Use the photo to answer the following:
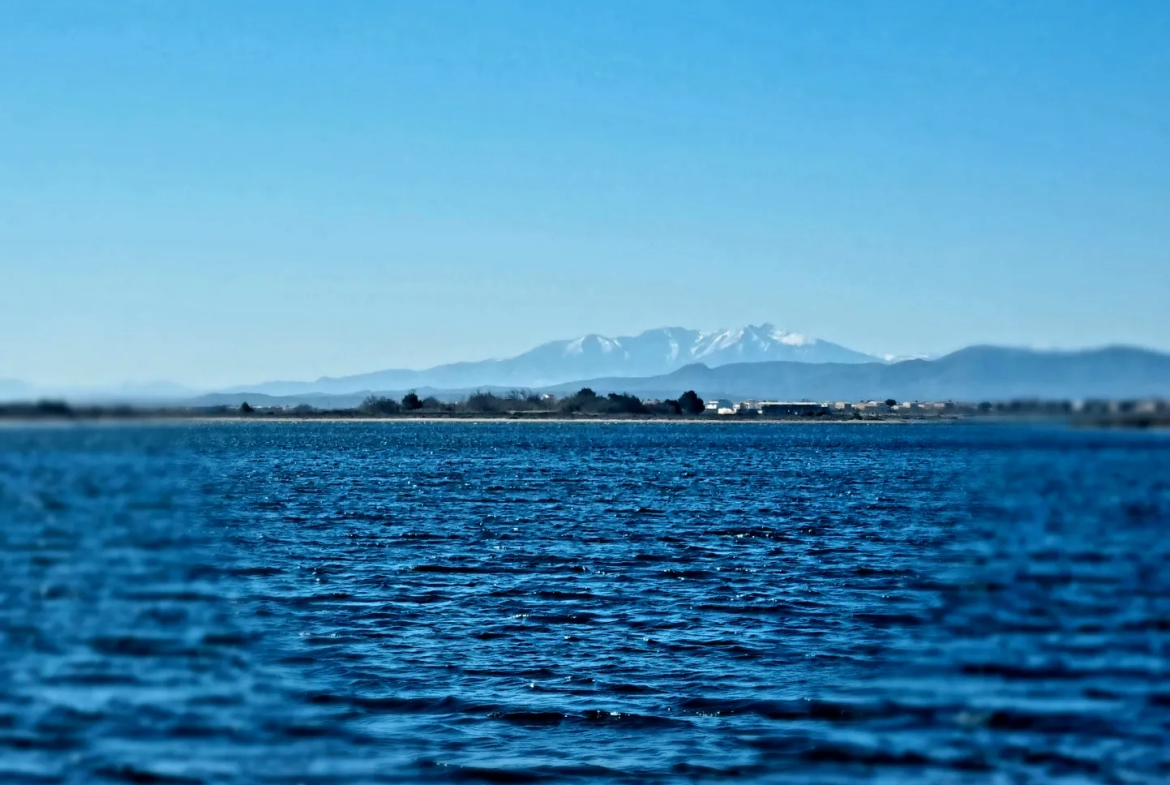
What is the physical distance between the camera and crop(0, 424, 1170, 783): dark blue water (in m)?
15.7

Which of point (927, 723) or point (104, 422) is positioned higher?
point (104, 422)

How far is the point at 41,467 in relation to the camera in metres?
73.8

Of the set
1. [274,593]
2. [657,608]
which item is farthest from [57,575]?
[657,608]

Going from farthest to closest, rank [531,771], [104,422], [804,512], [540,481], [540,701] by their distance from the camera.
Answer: [540,481] < [804,512] < [104,422] < [540,701] < [531,771]

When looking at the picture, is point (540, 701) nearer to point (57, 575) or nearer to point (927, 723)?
point (927, 723)

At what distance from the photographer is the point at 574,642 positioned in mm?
23094

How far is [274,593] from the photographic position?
94.3 ft

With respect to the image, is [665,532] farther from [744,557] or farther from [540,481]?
[540,481]

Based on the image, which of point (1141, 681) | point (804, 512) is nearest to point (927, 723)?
point (1141, 681)

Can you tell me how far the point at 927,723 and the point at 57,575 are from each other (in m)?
21.5

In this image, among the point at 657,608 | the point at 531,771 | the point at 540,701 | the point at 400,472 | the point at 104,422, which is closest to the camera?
the point at 531,771

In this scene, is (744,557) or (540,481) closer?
(744,557)

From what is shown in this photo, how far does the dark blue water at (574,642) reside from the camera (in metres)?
15.7

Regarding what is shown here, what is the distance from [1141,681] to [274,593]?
18.5 m
